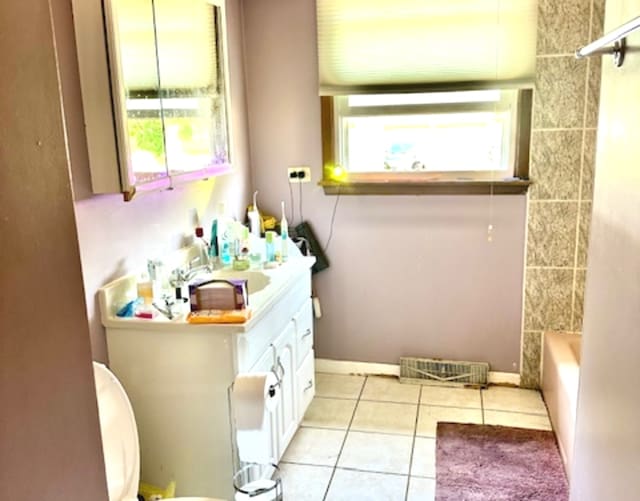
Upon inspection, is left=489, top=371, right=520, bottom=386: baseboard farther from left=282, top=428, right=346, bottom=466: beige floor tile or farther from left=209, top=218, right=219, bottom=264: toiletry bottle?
left=209, top=218, right=219, bottom=264: toiletry bottle

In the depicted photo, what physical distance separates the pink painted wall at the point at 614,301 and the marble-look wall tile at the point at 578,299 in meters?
1.49

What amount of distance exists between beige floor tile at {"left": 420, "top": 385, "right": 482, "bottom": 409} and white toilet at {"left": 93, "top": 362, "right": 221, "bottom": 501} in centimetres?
161

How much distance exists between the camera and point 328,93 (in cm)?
301

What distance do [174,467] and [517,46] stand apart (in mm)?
2374

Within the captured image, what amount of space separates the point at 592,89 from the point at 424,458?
188 centimetres

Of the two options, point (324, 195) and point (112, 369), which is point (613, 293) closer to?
point (112, 369)

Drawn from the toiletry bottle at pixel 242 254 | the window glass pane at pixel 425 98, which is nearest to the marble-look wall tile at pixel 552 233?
the window glass pane at pixel 425 98

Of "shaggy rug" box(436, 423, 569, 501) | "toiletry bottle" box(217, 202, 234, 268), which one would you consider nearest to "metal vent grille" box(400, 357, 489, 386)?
"shaggy rug" box(436, 423, 569, 501)

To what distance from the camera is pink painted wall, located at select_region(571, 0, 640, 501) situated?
118 centimetres

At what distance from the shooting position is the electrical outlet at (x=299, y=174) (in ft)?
10.4

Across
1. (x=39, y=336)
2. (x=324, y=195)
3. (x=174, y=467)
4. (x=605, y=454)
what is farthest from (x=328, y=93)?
(x=39, y=336)

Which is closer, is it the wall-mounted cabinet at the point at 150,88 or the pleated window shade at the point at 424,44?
the wall-mounted cabinet at the point at 150,88

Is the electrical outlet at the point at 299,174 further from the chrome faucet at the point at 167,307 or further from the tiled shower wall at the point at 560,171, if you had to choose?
the chrome faucet at the point at 167,307

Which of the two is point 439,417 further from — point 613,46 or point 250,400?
point 613,46
